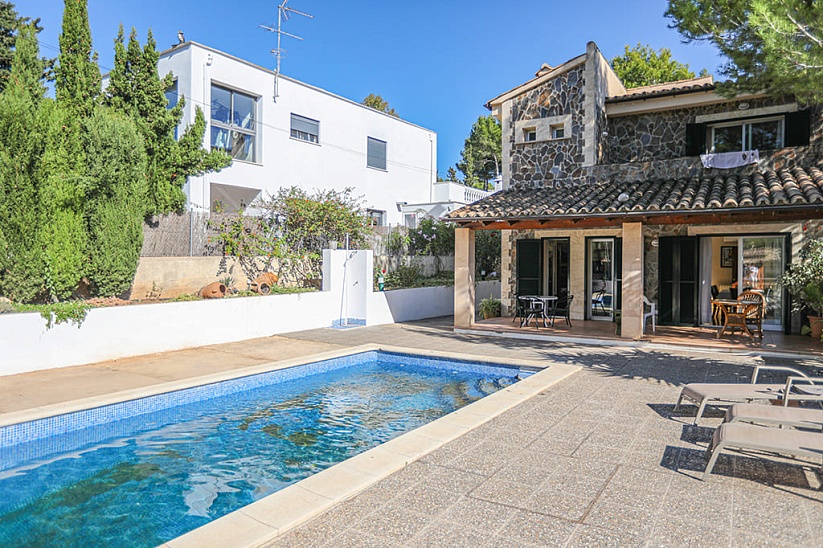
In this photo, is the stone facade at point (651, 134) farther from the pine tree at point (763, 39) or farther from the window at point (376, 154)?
the window at point (376, 154)

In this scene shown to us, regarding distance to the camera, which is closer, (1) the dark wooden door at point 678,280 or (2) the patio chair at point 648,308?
Answer: (2) the patio chair at point 648,308

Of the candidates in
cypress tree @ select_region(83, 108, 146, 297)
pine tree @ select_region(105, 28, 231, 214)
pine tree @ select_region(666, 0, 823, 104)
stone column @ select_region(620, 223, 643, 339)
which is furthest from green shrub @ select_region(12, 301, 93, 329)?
pine tree @ select_region(666, 0, 823, 104)

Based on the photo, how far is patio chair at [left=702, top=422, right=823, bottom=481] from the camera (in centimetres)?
441

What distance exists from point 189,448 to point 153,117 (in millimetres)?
11793

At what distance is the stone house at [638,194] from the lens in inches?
505

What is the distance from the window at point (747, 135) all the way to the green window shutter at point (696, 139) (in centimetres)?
40

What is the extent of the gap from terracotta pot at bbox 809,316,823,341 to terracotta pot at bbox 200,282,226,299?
14.3 metres

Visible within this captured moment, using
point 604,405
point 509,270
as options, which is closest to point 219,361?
point 604,405

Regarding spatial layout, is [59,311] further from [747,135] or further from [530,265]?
[747,135]

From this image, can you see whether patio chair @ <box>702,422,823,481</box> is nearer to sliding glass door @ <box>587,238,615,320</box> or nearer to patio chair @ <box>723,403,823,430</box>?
patio chair @ <box>723,403,823,430</box>

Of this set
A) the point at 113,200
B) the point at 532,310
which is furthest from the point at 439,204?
the point at 113,200

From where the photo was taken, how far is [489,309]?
17.5m

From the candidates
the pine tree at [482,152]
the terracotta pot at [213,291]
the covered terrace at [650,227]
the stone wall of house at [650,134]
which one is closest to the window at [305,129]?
the covered terrace at [650,227]

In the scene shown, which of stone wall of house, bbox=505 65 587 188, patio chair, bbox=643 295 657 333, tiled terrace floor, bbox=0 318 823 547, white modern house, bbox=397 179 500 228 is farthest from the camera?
white modern house, bbox=397 179 500 228
